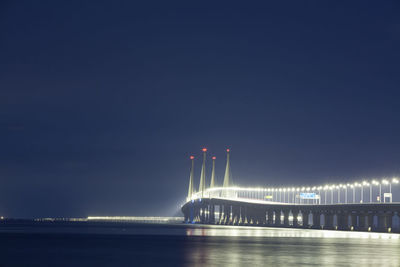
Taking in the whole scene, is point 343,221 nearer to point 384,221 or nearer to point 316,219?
point 316,219

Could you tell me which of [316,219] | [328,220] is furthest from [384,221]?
[316,219]

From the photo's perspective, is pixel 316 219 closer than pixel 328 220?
No

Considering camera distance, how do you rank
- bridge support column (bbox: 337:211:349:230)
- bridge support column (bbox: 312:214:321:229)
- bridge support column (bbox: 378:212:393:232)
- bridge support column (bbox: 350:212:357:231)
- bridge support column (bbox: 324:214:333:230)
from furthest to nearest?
1. bridge support column (bbox: 312:214:321:229)
2. bridge support column (bbox: 324:214:333:230)
3. bridge support column (bbox: 337:211:349:230)
4. bridge support column (bbox: 350:212:357:231)
5. bridge support column (bbox: 378:212:393:232)

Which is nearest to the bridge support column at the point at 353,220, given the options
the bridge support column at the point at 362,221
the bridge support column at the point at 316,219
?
the bridge support column at the point at 362,221

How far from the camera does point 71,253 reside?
61.8 meters

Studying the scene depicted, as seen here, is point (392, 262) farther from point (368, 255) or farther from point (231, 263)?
point (231, 263)

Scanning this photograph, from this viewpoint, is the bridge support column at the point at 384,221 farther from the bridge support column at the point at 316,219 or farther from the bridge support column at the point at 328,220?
the bridge support column at the point at 316,219

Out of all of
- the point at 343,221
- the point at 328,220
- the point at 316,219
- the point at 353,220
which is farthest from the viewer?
the point at 316,219

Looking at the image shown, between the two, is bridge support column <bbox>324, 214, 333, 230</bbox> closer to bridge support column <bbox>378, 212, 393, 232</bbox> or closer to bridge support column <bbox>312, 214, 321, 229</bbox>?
bridge support column <bbox>312, 214, 321, 229</bbox>

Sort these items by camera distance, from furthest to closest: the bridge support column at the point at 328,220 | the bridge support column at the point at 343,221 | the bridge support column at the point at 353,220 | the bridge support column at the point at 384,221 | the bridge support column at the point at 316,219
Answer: the bridge support column at the point at 316,219, the bridge support column at the point at 328,220, the bridge support column at the point at 343,221, the bridge support column at the point at 353,220, the bridge support column at the point at 384,221

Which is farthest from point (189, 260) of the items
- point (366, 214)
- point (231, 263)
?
point (366, 214)

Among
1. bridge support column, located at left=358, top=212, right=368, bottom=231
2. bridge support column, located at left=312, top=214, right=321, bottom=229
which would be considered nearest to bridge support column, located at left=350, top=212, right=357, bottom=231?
bridge support column, located at left=358, top=212, right=368, bottom=231

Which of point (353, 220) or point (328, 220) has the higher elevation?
point (328, 220)

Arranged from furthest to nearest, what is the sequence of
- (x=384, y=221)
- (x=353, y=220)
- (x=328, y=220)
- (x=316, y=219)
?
(x=316, y=219), (x=328, y=220), (x=353, y=220), (x=384, y=221)
